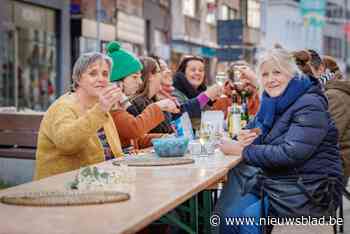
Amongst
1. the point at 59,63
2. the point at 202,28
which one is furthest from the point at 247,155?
the point at 202,28

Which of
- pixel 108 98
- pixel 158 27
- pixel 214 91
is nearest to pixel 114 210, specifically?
pixel 108 98

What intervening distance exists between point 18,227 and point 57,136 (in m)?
2.05

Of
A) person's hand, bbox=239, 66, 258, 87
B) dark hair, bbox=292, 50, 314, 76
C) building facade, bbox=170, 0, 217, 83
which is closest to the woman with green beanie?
dark hair, bbox=292, 50, 314, 76

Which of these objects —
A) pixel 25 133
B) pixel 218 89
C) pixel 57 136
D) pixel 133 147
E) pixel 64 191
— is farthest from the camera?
pixel 25 133

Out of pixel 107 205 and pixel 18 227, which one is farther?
pixel 107 205

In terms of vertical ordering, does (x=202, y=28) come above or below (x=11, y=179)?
above

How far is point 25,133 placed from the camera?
9.69 m

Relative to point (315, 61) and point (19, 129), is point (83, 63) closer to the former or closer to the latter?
point (315, 61)

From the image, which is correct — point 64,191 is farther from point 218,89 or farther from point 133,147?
point 218,89

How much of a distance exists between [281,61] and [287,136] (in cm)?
57

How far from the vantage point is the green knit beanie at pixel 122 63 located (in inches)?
291

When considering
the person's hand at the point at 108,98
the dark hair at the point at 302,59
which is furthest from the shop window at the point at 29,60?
the person's hand at the point at 108,98

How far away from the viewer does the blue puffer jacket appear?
561cm

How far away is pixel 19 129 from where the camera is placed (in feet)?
31.8
